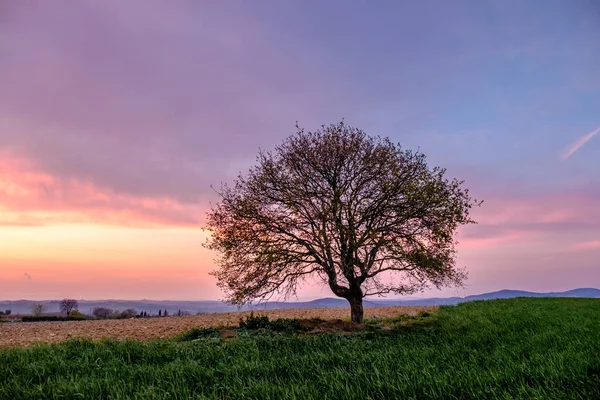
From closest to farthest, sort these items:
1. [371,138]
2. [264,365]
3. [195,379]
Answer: [195,379] < [264,365] < [371,138]

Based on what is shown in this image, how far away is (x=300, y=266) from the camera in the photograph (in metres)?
21.0

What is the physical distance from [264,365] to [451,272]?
14.6m

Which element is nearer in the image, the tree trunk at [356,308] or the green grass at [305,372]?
the green grass at [305,372]

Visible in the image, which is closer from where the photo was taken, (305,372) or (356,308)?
(305,372)

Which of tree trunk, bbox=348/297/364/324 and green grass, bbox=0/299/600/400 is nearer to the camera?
green grass, bbox=0/299/600/400

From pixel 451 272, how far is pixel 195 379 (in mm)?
16027

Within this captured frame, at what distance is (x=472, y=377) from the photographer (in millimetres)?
6883

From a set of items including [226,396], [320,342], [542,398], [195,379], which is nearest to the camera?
[542,398]

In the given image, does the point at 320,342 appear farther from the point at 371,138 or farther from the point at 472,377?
the point at 371,138

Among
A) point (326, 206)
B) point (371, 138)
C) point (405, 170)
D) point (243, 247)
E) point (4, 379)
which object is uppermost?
point (371, 138)

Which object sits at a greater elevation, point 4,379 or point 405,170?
point 405,170

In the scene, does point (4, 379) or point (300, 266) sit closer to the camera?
point (4, 379)

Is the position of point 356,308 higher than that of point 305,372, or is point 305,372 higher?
point 356,308

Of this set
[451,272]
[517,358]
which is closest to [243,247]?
[451,272]
